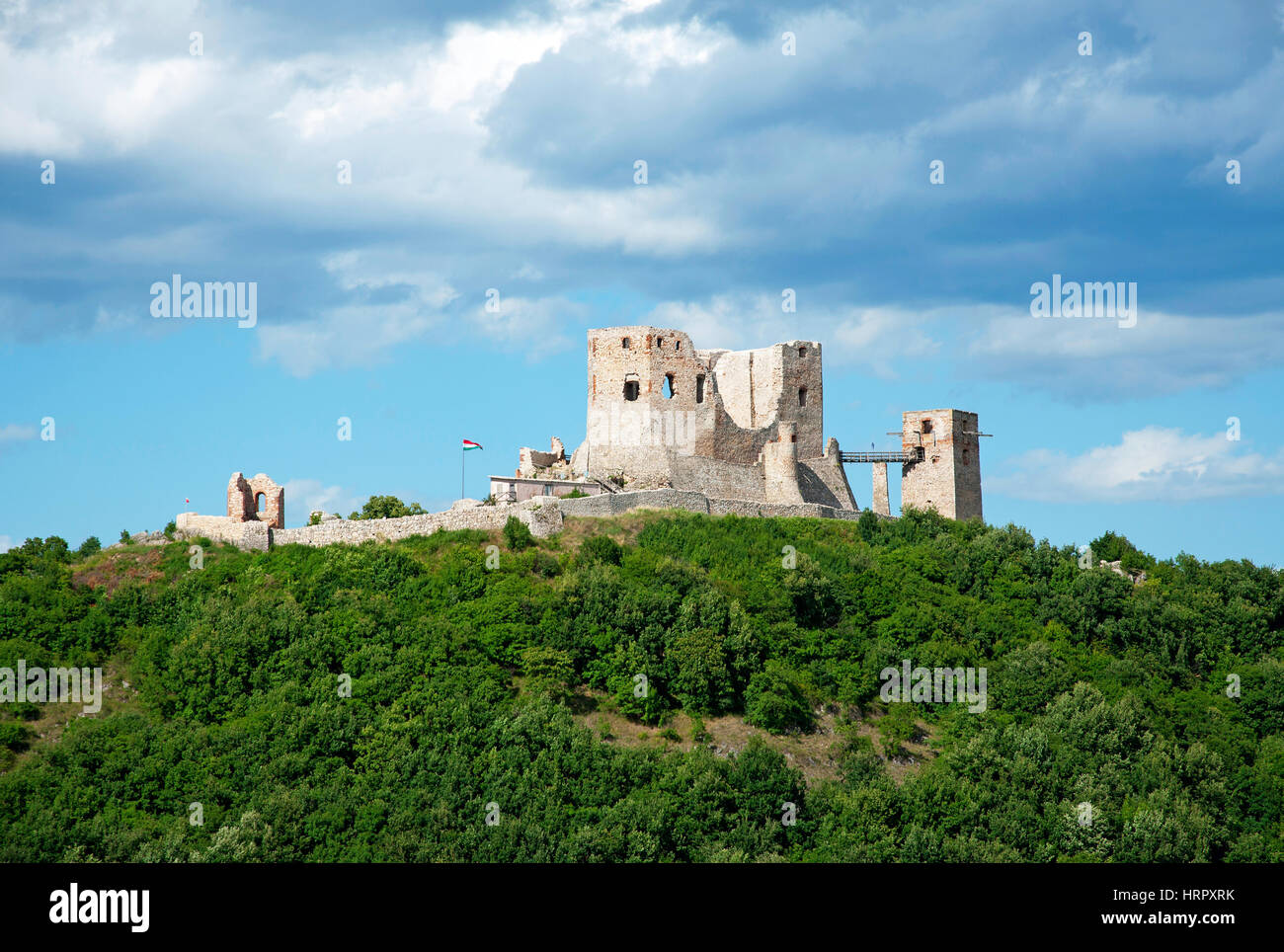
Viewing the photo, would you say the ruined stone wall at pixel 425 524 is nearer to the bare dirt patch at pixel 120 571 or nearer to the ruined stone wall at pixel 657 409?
the bare dirt patch at pixel 120 571

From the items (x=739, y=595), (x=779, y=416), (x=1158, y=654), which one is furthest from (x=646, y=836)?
(x=779, y=416)

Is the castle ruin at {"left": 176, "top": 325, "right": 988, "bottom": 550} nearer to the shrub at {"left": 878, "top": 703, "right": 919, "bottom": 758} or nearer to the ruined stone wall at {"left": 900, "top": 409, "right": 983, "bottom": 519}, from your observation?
the ruined stone wall at {"left": 900, "top": 409, "right": 983, "bottom": 519}

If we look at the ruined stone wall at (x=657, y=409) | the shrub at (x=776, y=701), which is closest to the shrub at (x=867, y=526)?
the ruined stone wall at (x=657, y=409)

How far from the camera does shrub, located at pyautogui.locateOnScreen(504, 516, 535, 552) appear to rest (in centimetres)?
5841

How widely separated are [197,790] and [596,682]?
12885 mm

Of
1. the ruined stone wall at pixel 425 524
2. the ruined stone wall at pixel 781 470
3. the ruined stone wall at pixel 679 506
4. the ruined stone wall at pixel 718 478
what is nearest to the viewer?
the ruined stone wall at pixel 425 524

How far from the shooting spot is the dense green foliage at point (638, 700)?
156 ft

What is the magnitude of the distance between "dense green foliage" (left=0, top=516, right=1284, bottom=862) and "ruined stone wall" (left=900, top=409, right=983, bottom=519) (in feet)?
35.8

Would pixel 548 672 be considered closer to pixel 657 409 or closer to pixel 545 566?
pixel 545 566

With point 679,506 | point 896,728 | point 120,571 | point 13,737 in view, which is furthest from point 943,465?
point 13,737

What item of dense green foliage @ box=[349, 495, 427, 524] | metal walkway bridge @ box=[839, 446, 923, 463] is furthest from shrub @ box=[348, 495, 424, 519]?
metal walkway bridge @ box=[839, 446, 923, 463]

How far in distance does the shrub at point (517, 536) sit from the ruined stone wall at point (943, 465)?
2238 cm

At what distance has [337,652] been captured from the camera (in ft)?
176
